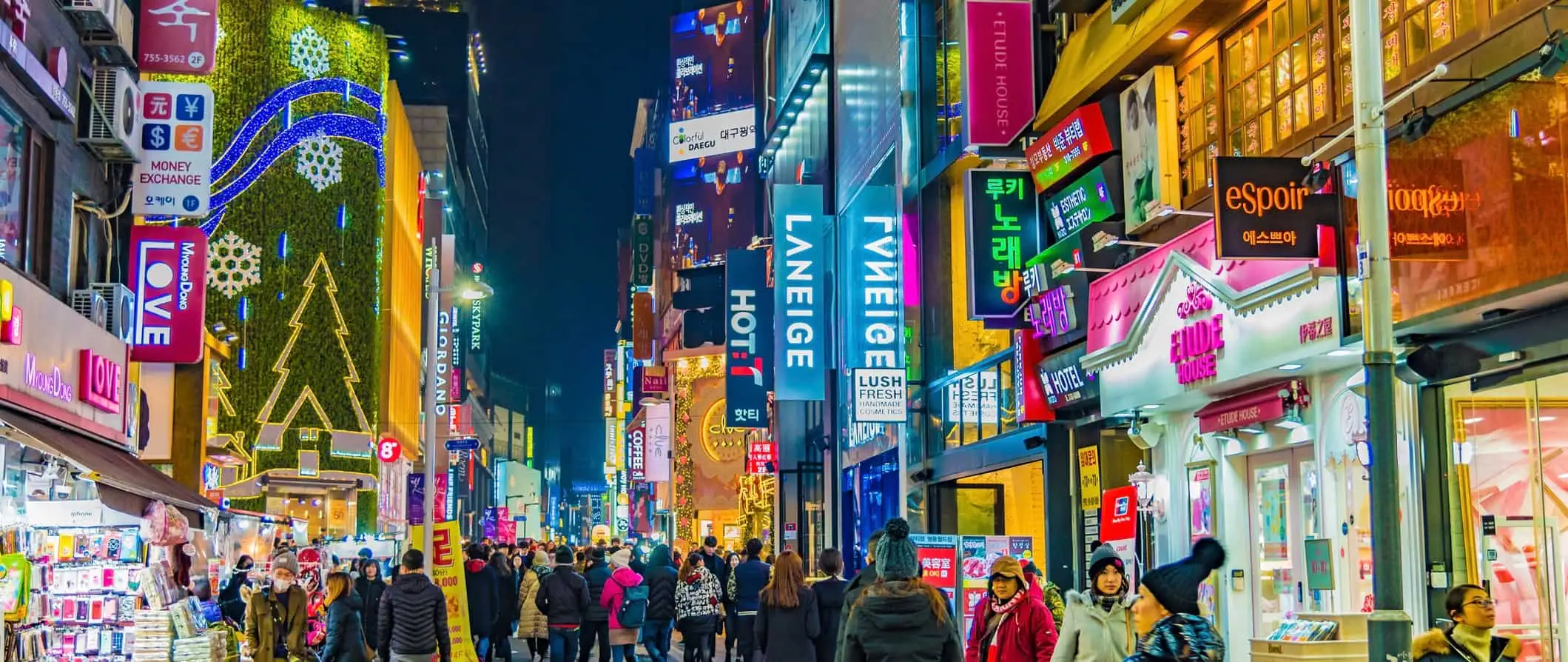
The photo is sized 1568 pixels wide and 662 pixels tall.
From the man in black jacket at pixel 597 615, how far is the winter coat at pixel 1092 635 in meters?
12.2

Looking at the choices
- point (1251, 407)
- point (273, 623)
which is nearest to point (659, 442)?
point (273, 623)

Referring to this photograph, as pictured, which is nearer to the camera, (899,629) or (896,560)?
(899,629)

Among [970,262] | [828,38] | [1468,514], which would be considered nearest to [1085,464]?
[970,262]

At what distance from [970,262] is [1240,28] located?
6.10 m

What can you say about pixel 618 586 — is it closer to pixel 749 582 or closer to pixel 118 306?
pixel 749 582

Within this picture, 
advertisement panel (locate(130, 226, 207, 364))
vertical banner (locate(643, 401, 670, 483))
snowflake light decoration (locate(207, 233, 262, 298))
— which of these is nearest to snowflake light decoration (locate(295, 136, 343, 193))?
snowflake light decoration (locate(207, 233, 262, 298))

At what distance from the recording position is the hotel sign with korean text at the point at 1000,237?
21812 mm

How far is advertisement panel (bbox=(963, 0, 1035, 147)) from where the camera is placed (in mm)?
21625

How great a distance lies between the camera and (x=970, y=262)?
71.7ft

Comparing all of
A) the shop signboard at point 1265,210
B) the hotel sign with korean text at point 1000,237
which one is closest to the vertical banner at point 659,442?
the hotel sign with korean text at point 1000,237

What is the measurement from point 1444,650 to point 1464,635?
0.16 metres

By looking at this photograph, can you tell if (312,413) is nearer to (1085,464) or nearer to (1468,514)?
(1085,464)

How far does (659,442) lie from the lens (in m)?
85.8

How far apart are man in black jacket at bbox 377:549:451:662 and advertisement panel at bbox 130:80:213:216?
7806 millimetres
